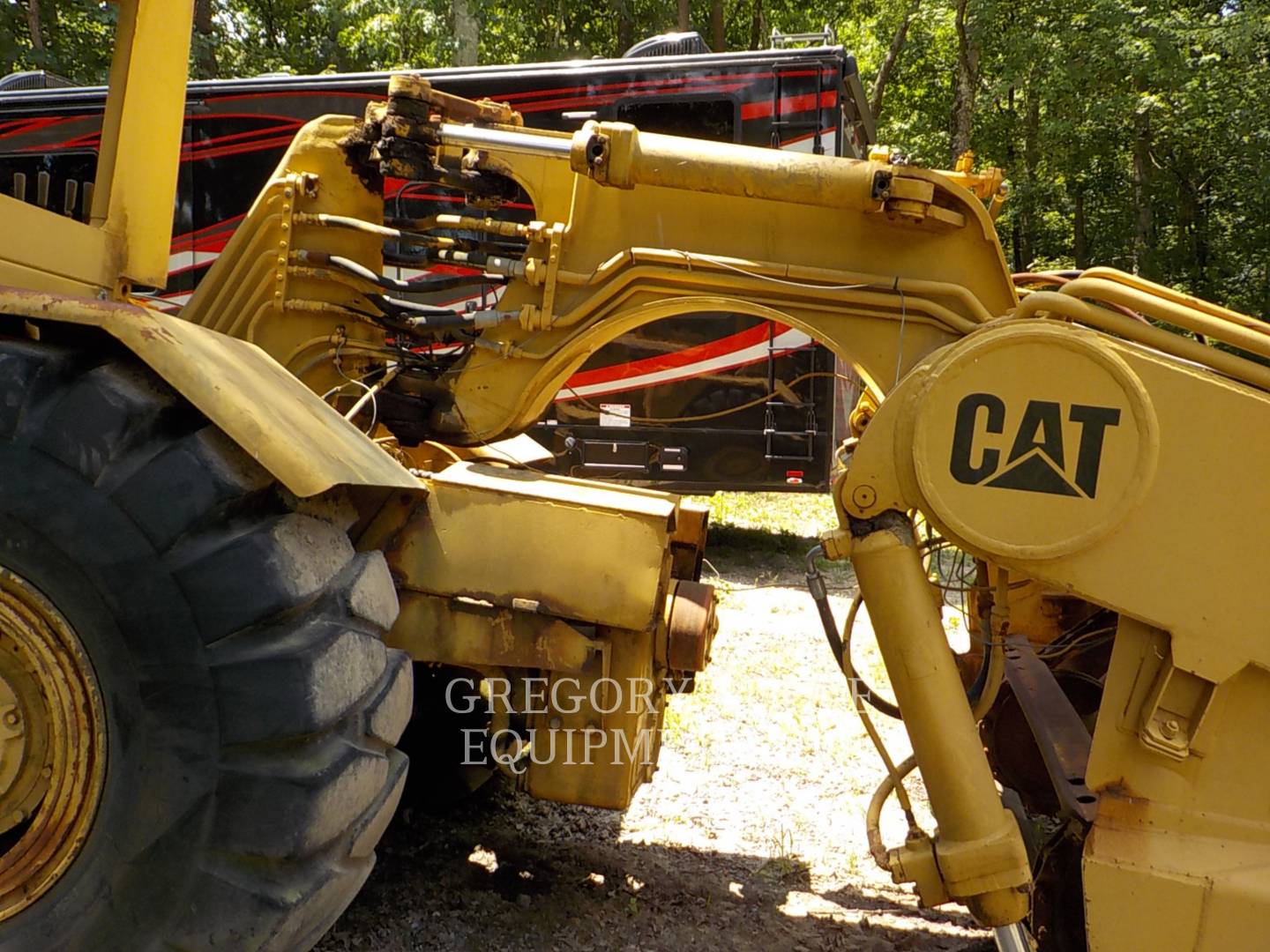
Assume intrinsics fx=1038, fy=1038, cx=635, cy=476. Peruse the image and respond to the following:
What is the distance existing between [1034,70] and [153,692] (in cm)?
1709

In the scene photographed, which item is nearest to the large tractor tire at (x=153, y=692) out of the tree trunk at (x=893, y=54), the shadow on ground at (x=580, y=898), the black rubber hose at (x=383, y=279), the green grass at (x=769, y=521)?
the shadow on ground at (x=580, y=898)

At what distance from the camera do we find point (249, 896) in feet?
6.33

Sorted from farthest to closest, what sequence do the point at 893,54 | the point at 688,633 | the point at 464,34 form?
the point at 893,54, the point at 464,34, the point at 688,633

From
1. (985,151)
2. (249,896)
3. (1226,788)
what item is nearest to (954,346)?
(1226,788)

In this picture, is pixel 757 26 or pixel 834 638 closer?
pixel 834 638

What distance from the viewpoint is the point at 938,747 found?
93.1 inches

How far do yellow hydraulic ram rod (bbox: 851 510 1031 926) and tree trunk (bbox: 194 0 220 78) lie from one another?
1515 cm

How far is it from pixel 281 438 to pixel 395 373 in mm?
1085

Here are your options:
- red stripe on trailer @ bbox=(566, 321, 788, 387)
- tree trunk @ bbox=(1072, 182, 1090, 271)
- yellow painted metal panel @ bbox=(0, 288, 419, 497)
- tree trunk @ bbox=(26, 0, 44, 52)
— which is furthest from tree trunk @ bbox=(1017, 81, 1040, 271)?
yellow painted metal panel @ bbox=(0, 288, 419, 497)

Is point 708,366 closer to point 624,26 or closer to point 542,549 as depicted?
point 542,549

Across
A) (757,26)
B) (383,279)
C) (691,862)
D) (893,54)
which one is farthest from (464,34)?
(691,862)

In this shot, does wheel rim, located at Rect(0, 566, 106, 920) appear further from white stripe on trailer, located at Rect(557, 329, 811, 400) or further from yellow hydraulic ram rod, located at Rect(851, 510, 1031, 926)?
white stripe on trailer, located at Rect(557, 329, 811, 400)

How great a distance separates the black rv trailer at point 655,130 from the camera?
6.83 m

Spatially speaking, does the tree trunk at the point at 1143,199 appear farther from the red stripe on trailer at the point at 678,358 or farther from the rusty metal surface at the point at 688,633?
the rusty metal surface at the point at 688,633
